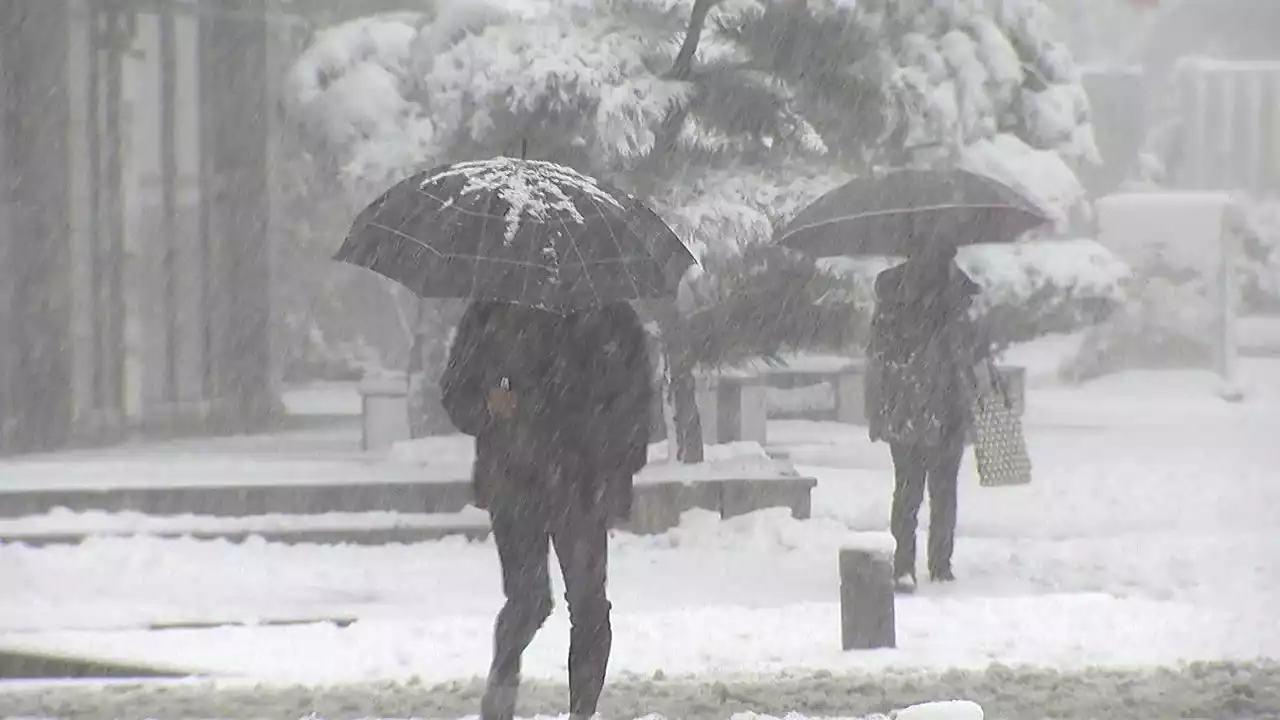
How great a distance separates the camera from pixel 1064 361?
1142 inches

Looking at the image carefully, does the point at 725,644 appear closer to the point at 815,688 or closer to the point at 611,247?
the point at 815,688

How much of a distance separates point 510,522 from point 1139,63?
39086 mm

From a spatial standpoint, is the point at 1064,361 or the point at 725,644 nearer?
the point at 725,644

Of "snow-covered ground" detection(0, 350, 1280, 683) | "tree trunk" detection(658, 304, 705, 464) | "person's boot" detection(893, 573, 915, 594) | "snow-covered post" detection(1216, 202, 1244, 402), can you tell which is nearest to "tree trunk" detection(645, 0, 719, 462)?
"tree trunk" detection(658, 304, 705, 464)

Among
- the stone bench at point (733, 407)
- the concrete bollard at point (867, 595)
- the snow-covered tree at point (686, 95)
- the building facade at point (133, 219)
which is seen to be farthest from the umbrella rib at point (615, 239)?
the building facade at point (133, 219)

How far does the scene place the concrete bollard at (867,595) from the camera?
7602 mm

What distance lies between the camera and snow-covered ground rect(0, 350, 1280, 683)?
7.88m

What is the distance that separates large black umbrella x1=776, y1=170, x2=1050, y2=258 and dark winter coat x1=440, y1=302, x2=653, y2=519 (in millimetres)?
4125

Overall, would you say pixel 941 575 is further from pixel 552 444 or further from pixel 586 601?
pixel 552 444

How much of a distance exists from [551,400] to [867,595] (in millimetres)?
2472

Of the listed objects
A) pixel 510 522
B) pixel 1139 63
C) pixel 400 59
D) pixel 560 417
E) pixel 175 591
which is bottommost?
pixel 175 591

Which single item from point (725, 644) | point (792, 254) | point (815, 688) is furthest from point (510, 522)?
point (792, 254)

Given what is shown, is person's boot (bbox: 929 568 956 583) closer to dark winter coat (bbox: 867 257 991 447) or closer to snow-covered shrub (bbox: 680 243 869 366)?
dark winter coat (bbox: 867 257 991 447)

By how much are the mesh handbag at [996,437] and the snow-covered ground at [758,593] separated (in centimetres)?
69
